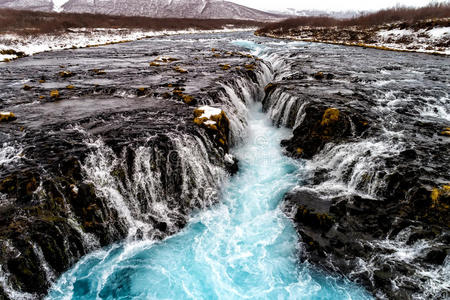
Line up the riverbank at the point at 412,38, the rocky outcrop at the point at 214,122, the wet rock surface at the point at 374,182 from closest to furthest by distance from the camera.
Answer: the wet rock surface at the point at 374,182, the rocky outcrop at the point at 214,122, the riverbank at the point at 412,38

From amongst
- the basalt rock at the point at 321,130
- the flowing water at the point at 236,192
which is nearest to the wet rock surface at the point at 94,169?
the flowing water at the point at 236,192

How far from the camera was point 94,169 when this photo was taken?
8438 millimetres

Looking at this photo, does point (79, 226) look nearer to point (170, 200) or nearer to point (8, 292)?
point (8, 292)

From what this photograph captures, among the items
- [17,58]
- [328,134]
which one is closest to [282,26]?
[17,58]

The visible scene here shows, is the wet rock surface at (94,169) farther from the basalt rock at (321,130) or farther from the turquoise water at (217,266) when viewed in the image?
the basalt rock at (321,130)

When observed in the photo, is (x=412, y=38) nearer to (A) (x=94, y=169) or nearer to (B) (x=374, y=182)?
(B) (x=374, y=182)

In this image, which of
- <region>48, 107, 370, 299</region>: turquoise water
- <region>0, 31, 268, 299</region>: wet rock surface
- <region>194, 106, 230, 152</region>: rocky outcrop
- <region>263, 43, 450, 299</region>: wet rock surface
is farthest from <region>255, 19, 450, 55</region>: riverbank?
<region>48, 107, 370, 299</region>: turquoise water

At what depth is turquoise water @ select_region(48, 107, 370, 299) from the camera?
22.7ft

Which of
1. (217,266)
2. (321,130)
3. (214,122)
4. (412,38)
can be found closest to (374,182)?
(321,130)

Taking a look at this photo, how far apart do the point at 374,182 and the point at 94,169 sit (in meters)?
9.86

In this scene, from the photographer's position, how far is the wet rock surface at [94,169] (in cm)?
662

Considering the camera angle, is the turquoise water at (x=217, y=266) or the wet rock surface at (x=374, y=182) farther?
the turquoise water at (x=217, y=266)

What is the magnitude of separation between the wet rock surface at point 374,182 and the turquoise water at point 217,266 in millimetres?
640

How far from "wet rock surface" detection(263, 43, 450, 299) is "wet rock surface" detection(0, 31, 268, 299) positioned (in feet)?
12.6
